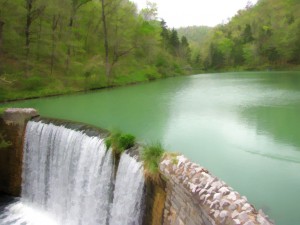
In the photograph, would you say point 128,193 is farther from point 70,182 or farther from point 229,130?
point 229,130

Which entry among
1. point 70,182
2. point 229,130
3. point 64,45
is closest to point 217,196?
point 70,182

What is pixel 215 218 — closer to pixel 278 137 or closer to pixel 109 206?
pixel 109 206

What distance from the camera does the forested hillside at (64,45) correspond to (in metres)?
16.6

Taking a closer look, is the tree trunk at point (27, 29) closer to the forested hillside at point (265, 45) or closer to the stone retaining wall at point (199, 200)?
the stone retaining wall at point (199, 200)

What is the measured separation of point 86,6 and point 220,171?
23283 millimetres

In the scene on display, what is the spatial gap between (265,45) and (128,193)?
4986 cm

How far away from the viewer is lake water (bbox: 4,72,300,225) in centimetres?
569

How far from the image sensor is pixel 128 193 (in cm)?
546

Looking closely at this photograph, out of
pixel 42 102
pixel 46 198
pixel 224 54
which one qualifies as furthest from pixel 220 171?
pixel 224 54

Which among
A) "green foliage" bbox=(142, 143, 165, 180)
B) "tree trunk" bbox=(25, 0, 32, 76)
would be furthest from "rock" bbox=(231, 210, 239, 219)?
"tree trunk" bbox=(25, 0, 32, 76)

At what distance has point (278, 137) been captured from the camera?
8570 millimetres

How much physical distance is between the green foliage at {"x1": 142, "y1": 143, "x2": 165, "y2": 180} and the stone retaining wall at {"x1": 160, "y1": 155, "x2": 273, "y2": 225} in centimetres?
25

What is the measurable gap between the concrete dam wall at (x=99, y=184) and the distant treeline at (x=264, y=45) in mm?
43488

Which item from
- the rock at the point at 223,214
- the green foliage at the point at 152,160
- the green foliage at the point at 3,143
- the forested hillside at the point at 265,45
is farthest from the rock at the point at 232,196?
the forested hillside at the point at 265,45
